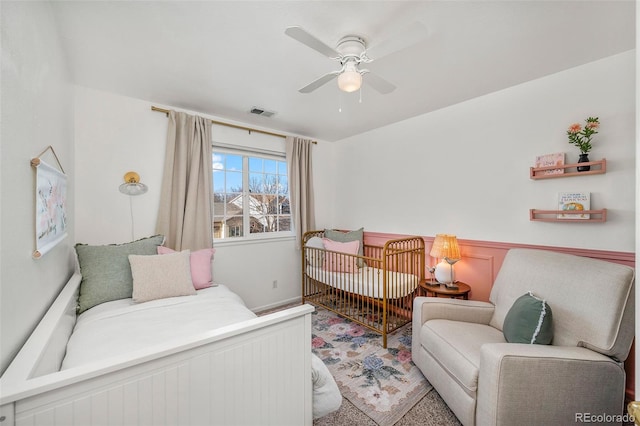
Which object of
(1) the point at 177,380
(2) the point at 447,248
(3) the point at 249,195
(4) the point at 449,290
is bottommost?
(4) the point at 449,290

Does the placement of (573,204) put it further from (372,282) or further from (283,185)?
(283,185)

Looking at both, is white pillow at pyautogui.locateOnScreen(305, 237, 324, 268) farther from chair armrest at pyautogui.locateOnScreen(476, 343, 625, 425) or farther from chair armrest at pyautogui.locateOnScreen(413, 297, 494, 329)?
chair armrest at pyautogui.locateOnScreen(476, 343, 625, 425)

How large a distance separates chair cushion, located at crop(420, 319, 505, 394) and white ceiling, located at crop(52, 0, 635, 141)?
188 centimetres

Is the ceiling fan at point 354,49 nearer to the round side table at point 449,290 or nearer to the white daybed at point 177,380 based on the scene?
the white daybed at point 177,380

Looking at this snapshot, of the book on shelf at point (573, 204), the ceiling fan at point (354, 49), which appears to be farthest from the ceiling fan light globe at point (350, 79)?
the book on shelf at point (573, 204)

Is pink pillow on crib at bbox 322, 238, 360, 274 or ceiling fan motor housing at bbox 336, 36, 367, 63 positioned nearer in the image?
ceiling fan motor housing at bbox 336, 36, 367, 63

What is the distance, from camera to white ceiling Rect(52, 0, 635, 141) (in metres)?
1.42

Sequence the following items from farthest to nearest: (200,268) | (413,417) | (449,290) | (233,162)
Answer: (233,162)
(449,290)
(200,268)
(413,417)

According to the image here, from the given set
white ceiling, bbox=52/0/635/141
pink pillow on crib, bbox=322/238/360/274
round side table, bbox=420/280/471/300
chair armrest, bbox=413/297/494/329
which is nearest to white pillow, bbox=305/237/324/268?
pink pillow on crib, bbox=322/238/360/274

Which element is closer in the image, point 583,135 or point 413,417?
point 413,417

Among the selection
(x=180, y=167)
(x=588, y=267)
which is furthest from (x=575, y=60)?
(x=180, y=167)

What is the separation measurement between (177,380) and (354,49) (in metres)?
1.96

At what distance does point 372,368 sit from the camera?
2.11 m

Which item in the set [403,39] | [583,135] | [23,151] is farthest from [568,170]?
[23,151]
